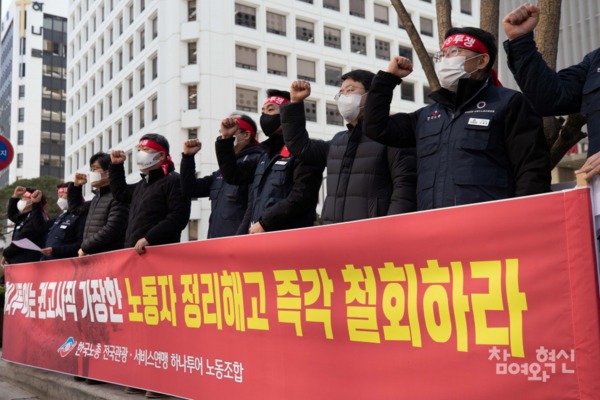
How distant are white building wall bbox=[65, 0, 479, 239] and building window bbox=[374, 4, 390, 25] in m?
0.30

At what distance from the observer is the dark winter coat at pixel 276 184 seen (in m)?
4.55

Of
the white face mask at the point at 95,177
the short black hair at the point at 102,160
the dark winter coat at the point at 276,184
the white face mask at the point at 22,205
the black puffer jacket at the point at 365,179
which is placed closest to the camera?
the black puffer jacket at the point at 365,179

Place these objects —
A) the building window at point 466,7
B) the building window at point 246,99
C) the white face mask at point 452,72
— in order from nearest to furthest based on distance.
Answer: the white face mask at point 452,72 → the building window at point 246,99 → the building window at point 466,7

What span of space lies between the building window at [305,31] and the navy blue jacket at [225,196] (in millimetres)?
36770

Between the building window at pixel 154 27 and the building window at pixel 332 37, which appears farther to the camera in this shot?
the building window at pixel 332 37

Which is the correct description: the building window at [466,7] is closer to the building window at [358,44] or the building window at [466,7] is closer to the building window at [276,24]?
the building window at [358,44]

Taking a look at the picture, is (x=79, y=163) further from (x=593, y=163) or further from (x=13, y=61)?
(x=593, y=163)

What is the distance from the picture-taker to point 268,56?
39.6 m

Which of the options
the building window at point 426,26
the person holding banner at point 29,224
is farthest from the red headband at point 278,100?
the building window at point 426,26

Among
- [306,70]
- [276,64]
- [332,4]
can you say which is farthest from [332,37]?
[276,64]

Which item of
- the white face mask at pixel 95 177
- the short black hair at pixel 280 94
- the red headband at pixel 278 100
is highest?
the short black hair at pixel 280 94

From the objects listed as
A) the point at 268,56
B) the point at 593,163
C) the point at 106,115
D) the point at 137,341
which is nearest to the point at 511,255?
the point at 593,163

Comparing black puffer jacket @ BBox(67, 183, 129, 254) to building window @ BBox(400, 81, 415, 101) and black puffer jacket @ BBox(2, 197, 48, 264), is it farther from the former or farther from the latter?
building window @ BBox(400, 81, 415, 101)

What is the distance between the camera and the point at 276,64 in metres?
39.9
